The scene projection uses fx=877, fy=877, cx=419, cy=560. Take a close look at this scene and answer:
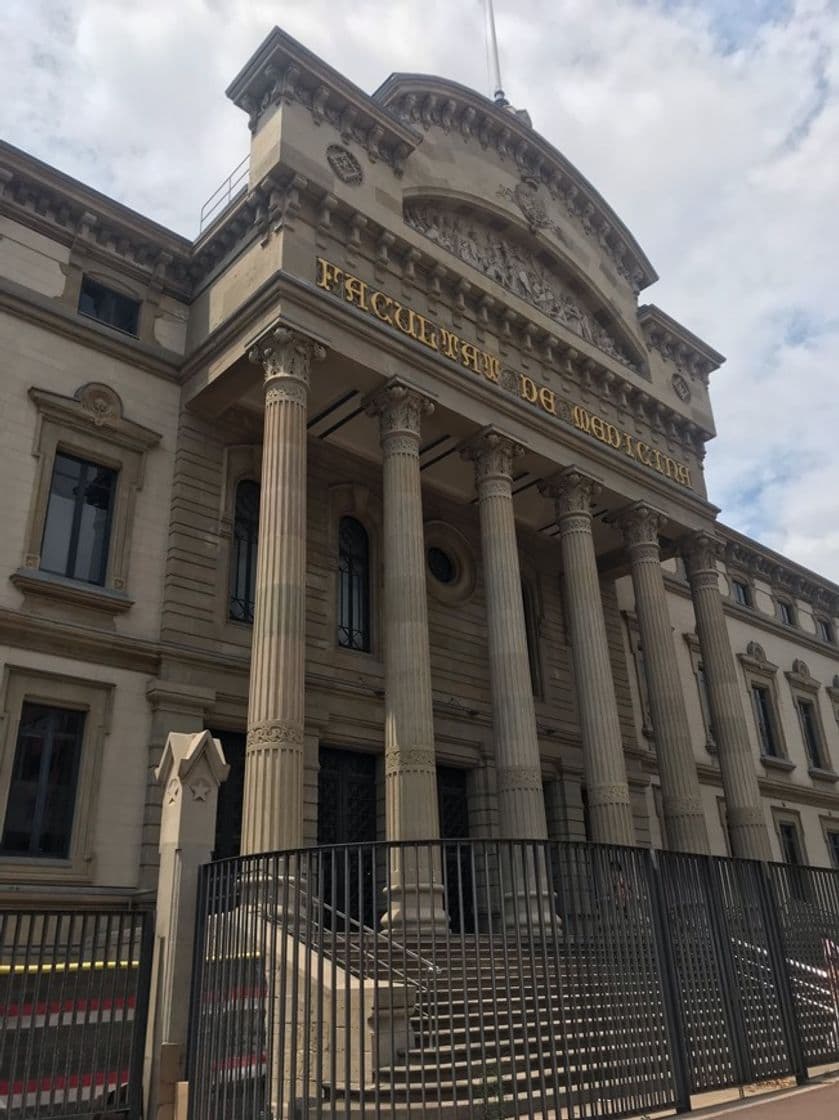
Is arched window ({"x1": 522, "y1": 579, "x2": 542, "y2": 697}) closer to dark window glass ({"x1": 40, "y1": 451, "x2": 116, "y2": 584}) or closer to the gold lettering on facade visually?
the gold lettering on facade

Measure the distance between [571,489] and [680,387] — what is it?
7707mm

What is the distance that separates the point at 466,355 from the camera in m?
20.0

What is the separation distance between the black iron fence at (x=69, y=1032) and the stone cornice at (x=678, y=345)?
75.3 feet

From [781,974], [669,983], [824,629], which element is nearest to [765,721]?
[824,629]

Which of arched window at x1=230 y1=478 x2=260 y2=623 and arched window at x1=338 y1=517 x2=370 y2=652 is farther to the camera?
arched window at x1=338 y1=517 x2=370 y2=652

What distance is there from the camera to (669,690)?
21656mm

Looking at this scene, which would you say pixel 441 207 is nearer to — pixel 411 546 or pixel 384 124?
pixel 384 124

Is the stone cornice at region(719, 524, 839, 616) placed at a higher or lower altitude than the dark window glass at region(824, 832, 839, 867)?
higher

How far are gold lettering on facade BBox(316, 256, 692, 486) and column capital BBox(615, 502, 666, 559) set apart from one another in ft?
4.57

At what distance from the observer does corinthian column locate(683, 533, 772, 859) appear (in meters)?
21.8

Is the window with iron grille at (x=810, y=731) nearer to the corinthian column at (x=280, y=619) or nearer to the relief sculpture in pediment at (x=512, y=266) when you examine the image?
the relief sculpture in pediment at (x=512, y=266)

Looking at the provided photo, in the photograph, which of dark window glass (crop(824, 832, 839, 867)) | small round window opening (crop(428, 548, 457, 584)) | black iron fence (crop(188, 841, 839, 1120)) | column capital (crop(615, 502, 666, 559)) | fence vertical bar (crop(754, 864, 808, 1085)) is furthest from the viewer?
dark window glass (crop(824, 832, 839, 867))

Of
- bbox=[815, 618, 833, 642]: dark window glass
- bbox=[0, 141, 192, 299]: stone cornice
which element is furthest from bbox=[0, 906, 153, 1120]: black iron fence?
bbox=[815, 618, 833, 642]: dark window glass

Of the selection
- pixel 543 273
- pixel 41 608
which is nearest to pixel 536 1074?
pixel 41 608
